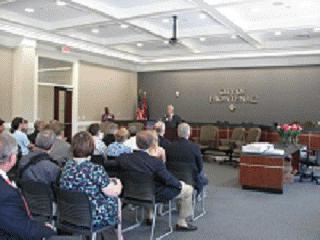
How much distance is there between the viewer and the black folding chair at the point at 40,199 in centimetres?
347

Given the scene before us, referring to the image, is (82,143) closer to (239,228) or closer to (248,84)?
(239,228)

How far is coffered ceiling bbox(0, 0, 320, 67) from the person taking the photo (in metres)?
8.08

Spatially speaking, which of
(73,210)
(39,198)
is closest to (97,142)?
(39,198)

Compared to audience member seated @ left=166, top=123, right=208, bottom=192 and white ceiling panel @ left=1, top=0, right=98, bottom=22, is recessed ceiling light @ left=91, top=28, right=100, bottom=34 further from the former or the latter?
audience member seated @ left=166, top=123, right=208, bottom=192

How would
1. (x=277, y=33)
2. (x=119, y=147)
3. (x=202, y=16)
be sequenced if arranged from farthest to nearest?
1. (x=277, y=33)
2. (x=202, y=16)
3. (x=119, y=147)

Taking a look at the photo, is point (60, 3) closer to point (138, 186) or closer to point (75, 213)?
point (138, 186)

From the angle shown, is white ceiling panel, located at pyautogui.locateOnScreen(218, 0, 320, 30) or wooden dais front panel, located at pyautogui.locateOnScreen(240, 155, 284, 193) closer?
wooden dais front panel, located at pyautogui.locateOnScreen(240, 155, 284, 193)

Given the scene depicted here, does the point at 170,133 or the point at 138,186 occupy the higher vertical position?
the point at 170,133

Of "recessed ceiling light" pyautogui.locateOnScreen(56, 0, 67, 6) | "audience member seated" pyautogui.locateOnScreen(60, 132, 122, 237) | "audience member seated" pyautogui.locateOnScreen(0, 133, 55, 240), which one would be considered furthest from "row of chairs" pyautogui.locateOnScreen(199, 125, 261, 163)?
"audience member seated" pyautogui.locateOnScreen(0, 133, 55, 240)

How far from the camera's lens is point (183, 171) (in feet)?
16.1

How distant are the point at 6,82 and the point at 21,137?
4696 millimetres

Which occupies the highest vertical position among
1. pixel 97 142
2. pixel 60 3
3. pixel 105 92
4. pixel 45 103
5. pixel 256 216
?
pixel 60 3

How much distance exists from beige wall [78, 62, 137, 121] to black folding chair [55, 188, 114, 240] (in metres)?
9.57

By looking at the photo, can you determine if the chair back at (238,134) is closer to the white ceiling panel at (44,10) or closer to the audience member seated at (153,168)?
the white ceiling panel at (44,10)
